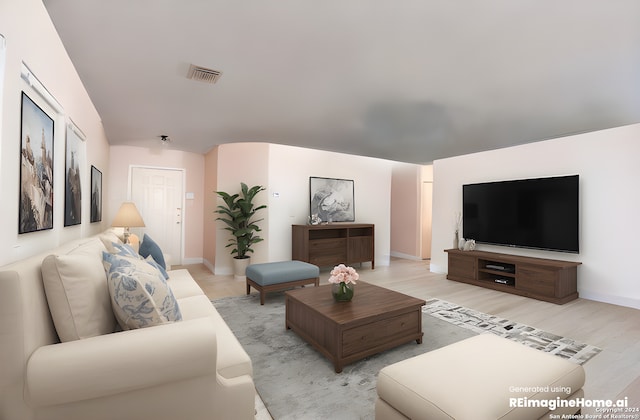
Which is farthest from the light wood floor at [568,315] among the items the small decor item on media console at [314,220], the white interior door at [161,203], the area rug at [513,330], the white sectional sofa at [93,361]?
the white sectional sofa at [93,361]

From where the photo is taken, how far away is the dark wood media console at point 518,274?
370cm

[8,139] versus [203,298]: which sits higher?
[8,139]

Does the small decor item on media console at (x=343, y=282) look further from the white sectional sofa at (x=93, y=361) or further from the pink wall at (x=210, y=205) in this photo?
A: the pink wall at (x=210, y=205)

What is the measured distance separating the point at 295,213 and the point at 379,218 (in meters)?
2.06

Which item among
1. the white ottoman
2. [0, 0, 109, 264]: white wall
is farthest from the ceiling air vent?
the white ottoman

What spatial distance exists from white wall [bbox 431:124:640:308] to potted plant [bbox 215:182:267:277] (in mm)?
4294

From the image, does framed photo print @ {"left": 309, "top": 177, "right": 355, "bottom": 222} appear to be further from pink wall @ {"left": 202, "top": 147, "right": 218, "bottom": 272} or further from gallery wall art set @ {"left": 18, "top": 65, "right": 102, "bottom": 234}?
gallery wall art set @ {"left": 18, "top": 65, "right": 102, "bottom": 234}

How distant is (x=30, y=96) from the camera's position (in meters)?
1.64

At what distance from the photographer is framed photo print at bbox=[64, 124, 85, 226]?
7.96 ft

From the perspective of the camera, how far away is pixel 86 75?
9.74 feet

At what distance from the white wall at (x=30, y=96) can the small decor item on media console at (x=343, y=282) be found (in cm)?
201

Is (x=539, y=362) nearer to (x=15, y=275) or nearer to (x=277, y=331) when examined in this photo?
(x=277, y=331)

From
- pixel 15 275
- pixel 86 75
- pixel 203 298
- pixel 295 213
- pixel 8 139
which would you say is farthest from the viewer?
pixel 295 213

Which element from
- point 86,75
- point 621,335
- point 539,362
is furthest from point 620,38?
point 86,75
